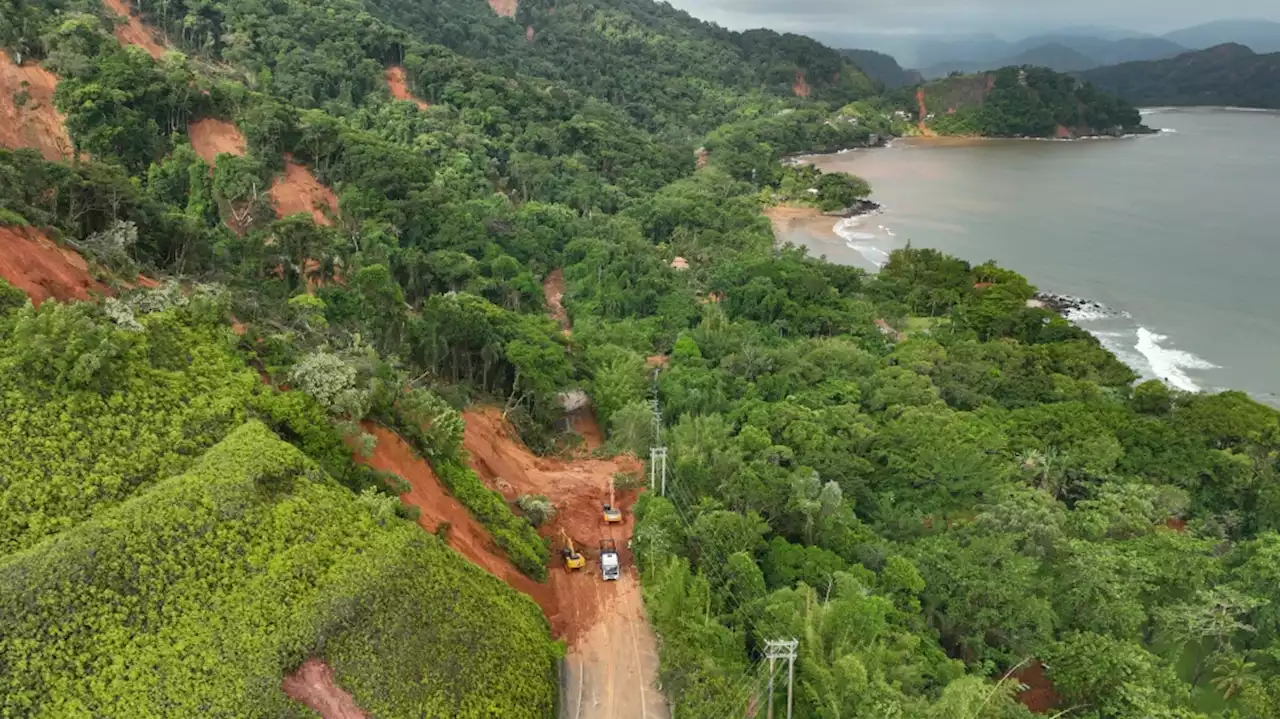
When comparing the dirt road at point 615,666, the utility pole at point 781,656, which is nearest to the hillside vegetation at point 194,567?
the dirt road at point 615,666

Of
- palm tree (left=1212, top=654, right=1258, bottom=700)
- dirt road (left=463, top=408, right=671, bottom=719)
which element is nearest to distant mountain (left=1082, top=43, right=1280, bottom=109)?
palm tree (left=1212, top=654, right=1258, bottom=700)

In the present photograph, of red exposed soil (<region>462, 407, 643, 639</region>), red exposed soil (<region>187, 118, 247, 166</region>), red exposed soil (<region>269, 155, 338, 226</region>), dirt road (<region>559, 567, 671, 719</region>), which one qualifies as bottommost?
dirt road (<region>559, 567, 671, 719</region>)

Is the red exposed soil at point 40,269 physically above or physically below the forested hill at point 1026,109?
below

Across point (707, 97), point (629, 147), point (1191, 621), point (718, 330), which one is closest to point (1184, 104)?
point (707, 97)

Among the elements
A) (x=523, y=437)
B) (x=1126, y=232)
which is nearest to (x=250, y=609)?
(x=523, y=437)

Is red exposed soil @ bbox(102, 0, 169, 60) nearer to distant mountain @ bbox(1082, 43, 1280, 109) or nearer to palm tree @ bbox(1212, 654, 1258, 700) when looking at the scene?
palm tree @ bbox(1212, 654, 1258, 700)

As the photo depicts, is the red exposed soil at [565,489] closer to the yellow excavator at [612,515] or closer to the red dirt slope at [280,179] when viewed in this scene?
the yellow excavator at [612,515]
